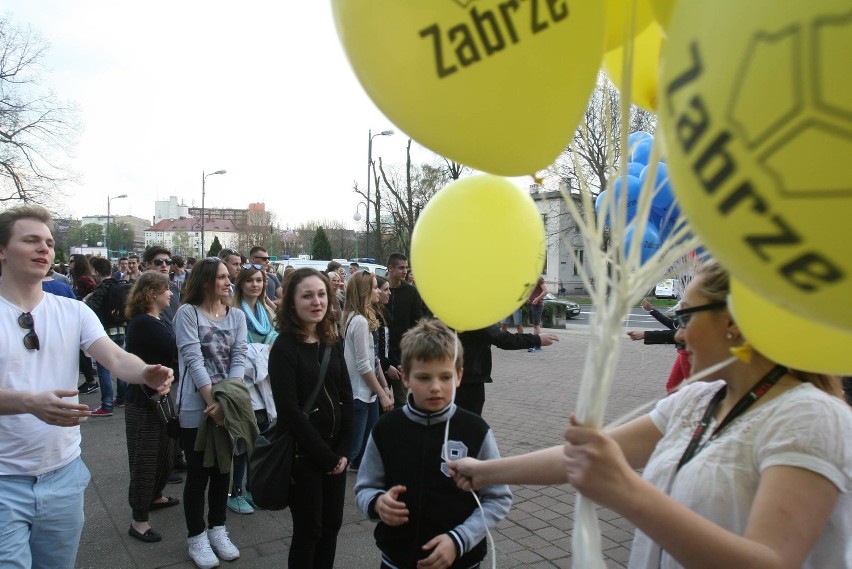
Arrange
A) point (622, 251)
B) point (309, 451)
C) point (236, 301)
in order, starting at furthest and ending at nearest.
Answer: point (236, 301)
point (309, 451)
point (622, 251)

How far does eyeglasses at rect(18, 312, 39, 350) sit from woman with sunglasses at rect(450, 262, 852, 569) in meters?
2.26

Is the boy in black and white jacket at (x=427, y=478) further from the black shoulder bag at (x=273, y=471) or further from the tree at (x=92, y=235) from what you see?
the tree at (x=92, y=235)

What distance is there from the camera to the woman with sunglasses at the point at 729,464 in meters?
1.14

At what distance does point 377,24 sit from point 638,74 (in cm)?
87

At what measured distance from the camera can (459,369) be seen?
A: 8.61ft

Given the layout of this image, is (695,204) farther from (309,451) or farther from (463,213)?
(309,451)

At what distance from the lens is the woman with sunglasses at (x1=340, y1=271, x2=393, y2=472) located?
4.78 m

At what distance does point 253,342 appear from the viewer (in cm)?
478

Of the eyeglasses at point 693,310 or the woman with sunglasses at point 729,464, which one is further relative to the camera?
the eyeglasses at point 693,310

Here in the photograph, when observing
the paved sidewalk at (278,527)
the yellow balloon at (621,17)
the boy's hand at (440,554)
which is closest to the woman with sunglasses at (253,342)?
the paved sidewalk at (278,527)

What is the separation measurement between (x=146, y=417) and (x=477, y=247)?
3.25 m

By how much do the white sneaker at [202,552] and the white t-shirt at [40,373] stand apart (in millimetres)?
1365

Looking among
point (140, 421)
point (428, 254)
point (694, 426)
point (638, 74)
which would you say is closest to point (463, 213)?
point (428, 254)

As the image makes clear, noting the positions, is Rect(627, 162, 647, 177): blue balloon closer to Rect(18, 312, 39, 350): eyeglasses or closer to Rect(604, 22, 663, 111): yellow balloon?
Rect(604, 22, 663, 111): yellow balloon
